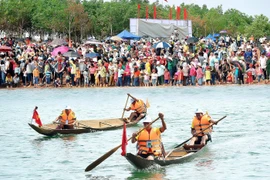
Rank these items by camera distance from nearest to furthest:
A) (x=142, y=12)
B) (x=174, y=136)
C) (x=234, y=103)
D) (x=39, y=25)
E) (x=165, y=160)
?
(x=165, y=160)
(x=174, y=136)
(x=234, y=103)
(x=39, y=25)
(x=142, y=12)

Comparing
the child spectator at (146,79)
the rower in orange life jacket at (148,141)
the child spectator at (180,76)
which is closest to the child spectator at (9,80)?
the child spectator at (146,79)


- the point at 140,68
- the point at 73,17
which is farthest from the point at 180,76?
the point at 73,17

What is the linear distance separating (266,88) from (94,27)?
171 ft

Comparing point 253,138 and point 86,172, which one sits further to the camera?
point 253,138

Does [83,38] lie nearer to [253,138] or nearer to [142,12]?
[142,12]

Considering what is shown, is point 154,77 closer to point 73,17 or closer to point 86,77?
point 86,77

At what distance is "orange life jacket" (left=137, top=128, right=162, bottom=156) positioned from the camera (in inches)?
850

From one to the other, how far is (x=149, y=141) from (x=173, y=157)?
6.21 ft

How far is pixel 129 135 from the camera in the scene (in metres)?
30.2

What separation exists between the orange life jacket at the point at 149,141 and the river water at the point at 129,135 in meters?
0.59

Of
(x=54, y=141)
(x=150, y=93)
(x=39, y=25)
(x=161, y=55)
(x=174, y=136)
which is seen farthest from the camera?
(x=39, y=25)

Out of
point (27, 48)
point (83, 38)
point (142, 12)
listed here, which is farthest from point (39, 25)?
point (27, 48)

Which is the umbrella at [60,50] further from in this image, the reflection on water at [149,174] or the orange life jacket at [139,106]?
the reflection on water at [149,174]

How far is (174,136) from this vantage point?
3092 centimetres
